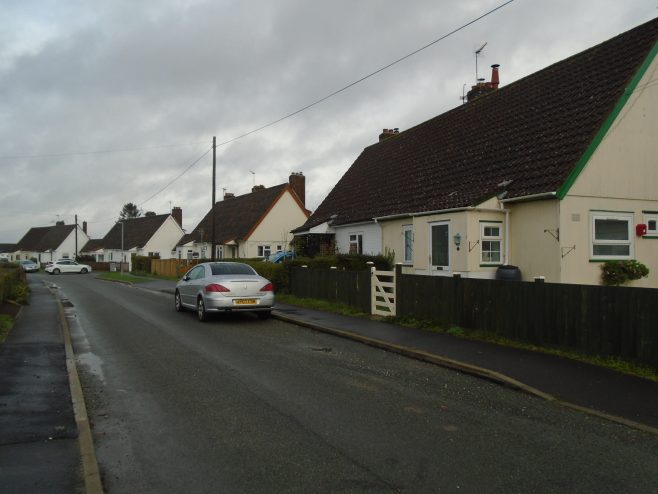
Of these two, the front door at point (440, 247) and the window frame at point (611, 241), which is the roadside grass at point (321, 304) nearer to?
the front door at point (440, 247)

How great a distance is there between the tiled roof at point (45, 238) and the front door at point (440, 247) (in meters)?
81.2

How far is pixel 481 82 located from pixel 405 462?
2019cm

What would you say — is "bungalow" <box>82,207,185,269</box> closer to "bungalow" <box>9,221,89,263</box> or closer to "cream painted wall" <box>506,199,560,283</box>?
"bungalow" <box>9,221,89,263</box>

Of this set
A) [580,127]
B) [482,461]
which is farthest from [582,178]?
[482,461]

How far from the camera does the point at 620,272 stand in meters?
13.2

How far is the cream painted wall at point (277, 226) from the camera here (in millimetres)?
40188

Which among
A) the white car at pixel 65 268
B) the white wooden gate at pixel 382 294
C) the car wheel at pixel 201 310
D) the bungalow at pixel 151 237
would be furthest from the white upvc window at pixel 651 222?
the white car at pixel 65 268

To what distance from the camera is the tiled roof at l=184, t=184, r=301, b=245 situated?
4075 cm

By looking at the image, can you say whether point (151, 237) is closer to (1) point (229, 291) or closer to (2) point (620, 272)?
(1) point (229, 291)

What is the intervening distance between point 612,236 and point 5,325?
47.2 feet

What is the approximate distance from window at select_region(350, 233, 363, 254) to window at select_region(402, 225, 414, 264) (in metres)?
3.23

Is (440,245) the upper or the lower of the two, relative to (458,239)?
lower

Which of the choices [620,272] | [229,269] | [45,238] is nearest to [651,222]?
[620,272]

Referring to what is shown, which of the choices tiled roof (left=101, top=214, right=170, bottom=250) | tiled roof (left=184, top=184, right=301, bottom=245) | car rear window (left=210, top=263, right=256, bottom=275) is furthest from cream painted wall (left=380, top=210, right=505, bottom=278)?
tiled roof (left=101, top=214, right=170, bottom=250)
